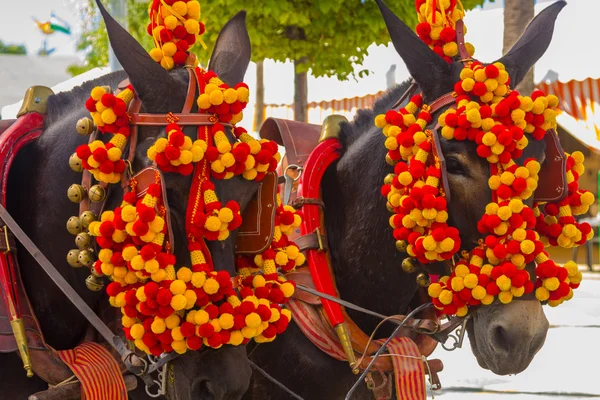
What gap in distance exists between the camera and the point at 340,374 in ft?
11.6

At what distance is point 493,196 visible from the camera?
304 cm

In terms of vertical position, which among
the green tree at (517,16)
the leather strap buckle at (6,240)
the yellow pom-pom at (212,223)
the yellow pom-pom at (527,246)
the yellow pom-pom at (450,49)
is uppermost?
the green tree at (517,16)

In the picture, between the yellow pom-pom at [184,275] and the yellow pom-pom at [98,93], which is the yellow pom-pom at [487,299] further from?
the yellow pom-pom at [98,93]

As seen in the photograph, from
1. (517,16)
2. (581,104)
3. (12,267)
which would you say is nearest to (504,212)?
(12,267)

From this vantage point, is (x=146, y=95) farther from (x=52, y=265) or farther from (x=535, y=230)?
(x=535, y=230)

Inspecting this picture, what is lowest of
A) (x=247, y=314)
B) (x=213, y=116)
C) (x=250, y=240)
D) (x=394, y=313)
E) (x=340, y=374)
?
(x=340, y=374)

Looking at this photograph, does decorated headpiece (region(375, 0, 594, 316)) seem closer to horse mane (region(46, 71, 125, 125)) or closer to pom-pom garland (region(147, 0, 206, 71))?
pom-pom garland (region(147, 0, 206, 71))

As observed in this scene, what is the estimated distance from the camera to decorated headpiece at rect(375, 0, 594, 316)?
9.86 feet

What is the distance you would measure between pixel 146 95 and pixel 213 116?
214 millimetres

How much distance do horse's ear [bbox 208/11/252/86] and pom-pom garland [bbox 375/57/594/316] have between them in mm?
653

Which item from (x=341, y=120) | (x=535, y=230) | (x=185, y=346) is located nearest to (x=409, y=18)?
(x=341, y=120)

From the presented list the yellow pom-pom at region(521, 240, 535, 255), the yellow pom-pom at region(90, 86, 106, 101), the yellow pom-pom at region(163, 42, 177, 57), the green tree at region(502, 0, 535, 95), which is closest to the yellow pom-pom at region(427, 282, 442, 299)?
the yellow pom-pom at region(521, 240, 535, 255)

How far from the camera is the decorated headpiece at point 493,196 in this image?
3004 millimetres

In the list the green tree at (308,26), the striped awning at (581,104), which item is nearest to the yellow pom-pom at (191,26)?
the green tree at (308,26)
